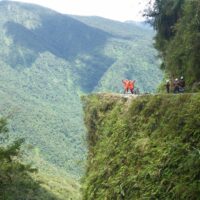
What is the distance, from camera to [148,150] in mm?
13664

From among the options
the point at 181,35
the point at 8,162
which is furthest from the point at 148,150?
the point at 181,35

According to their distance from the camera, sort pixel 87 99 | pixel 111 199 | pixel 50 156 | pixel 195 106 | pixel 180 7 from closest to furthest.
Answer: pixel 195 106 < pixel 111 199 < pixel 87 99 < pixel 180 7 < pixel 50 156

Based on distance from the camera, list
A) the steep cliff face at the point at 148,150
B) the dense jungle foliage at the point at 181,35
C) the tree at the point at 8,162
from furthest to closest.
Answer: the tree at the point at 8,162 → the dense jungle foliage at the point at 181,35 → the steep cliff face at the point at 148,150

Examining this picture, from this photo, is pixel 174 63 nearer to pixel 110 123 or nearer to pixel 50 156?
pixel 110 123

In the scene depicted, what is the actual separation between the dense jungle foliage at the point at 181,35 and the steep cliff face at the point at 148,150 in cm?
537

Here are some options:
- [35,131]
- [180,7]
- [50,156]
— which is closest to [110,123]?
[180,7]

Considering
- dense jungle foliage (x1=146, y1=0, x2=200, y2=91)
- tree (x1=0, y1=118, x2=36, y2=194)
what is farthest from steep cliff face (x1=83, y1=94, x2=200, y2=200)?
tree (x1=0, y1=118, x2=36, y2=194)

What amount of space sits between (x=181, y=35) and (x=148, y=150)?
44.2 ft

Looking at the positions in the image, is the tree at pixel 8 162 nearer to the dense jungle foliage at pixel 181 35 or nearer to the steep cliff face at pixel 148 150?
the steep cliff face at pixel 148 150

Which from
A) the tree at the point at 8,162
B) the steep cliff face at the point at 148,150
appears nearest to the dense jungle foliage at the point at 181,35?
the steep cliff face at the point at 148,150

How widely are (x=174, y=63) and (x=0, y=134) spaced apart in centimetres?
1051

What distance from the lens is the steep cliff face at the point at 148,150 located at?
11367 mm

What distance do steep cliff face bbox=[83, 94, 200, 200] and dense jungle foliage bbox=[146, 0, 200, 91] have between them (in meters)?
5.37

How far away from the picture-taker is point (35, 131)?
183 m
